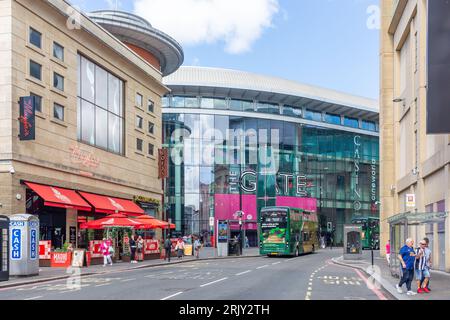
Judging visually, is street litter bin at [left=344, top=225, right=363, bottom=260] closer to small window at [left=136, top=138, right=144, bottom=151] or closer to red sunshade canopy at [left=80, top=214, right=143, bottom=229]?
red sunshade canopy at [left=80, top=214, right=143, bottom=229]

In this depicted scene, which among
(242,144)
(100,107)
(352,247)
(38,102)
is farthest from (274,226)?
(242,144)

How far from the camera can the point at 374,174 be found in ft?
313

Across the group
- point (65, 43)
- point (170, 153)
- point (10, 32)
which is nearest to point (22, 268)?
point (10, 32)

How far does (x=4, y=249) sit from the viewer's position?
26328 millimetres

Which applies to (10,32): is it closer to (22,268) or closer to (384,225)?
(22,268)

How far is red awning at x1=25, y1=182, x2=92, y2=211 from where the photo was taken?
37406 millimetres

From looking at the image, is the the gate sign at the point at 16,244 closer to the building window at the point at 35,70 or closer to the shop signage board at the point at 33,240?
the shop signage board at the point at 33,240

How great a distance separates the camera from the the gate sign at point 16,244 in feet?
92.2

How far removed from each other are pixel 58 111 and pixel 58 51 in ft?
13.4

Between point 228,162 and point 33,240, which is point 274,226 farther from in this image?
point 228,162

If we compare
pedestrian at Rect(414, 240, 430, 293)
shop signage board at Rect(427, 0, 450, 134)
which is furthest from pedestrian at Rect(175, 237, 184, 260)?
pedestrian at Rect(414, 240, 430, 293)

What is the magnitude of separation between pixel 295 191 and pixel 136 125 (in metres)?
35.0

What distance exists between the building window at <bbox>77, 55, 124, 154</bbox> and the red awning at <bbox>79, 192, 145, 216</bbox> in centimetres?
412

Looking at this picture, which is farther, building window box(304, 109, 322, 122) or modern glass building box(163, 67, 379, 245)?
building window box(304, 109, 322, 122)
